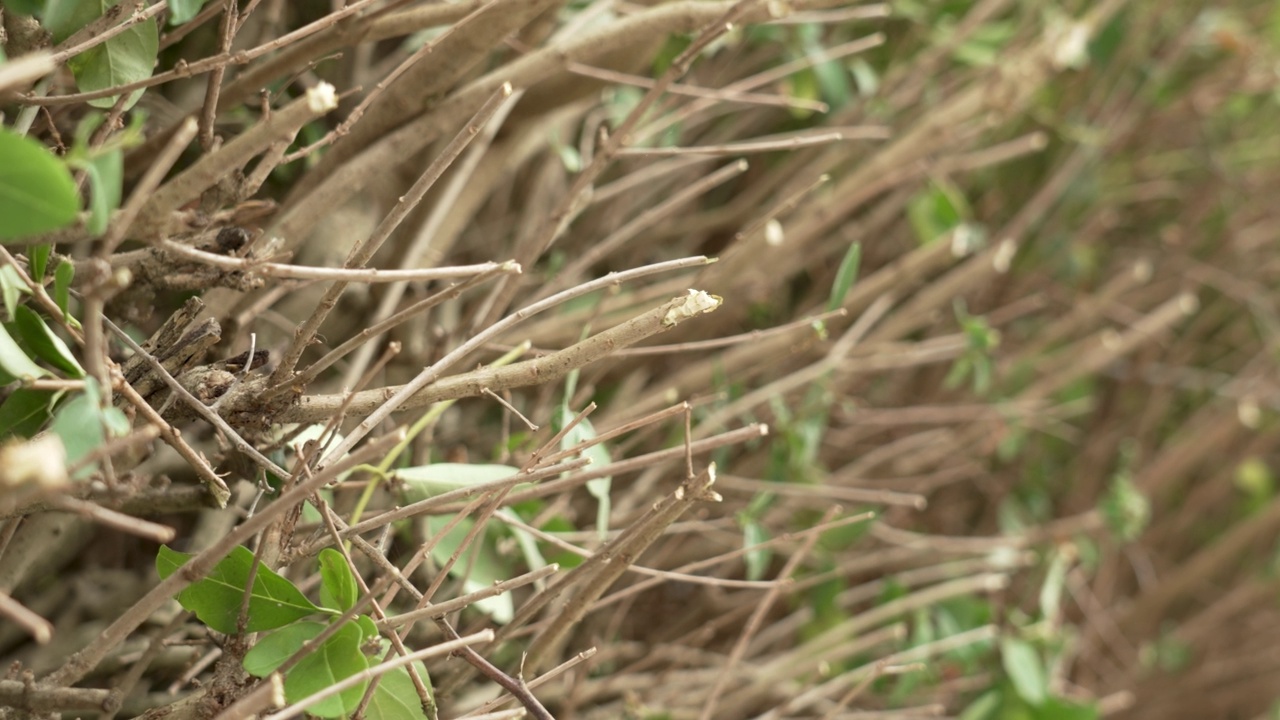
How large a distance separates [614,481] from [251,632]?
0.40 meters

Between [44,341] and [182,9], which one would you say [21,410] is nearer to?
[44,341]

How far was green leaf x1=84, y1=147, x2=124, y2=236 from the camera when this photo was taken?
29 cm

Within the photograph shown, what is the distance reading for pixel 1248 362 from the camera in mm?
1213

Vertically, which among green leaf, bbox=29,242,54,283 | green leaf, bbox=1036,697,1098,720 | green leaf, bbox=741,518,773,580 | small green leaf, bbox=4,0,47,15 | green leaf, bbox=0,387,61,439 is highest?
small green leaf, bbox=4,0,47,15

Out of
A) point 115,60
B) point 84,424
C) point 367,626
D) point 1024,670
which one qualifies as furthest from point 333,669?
point 1024,670

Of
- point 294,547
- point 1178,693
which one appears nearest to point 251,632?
point 294,547

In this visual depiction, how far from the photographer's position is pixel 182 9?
0.42 metres

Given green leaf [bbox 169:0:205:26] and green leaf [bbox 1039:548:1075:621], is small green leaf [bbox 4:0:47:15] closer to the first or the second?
green leaf [bbox 169:0:205:26]

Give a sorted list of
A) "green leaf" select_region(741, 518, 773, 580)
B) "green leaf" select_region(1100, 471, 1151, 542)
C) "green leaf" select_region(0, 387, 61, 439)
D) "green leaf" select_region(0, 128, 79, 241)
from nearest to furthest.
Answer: "green leaf" select_region(0, 128, 79, 241)
"green leaf" select_region(0, 387, 61, 439)
"green leaf" select_region(741, 518, 773, 580)
"green leaf" select_region(1100, 471, 1151, 542)

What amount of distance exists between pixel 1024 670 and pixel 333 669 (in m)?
0.62

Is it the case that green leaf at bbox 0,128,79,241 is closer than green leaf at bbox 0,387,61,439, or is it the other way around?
green leaf at bbox 0,128,79,241

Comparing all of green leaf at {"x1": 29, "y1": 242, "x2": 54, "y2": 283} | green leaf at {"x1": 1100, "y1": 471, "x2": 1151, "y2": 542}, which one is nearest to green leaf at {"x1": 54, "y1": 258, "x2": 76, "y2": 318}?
green leaf at {"x1": 29, "y1": 242, "x2": 54, "y2": 283}

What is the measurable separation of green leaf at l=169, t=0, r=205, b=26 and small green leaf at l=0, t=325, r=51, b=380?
0.51 ft

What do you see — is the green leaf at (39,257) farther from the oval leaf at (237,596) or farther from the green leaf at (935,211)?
the green leaf at (935,211)
